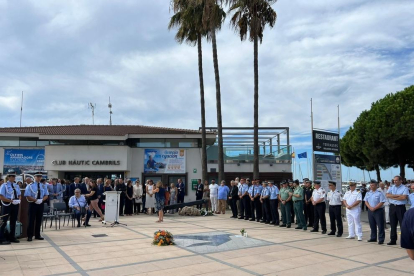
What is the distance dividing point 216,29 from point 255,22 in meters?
3.26

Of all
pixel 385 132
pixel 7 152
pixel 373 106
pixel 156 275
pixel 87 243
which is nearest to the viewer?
pixel 156 275

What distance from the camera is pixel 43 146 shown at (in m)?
25.8

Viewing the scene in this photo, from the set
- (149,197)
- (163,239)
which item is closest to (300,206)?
(163,239)

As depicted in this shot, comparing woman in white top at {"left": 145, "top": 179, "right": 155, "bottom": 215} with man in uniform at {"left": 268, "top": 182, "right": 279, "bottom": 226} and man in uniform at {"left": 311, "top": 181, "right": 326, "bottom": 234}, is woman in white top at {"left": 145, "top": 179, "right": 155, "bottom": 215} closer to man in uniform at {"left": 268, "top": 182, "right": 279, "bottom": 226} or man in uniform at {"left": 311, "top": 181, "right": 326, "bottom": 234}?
man in uniform at {"left": 268, "top": 182, "right": 279, "bottom": 226}

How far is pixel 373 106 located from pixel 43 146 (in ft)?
102

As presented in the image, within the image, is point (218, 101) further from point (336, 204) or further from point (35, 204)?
point (35, 204)

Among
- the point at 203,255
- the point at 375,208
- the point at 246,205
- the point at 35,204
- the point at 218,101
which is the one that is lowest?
the point at 203,255

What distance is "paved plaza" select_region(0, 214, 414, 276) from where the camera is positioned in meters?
6.80

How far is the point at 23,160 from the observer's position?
25438 millimetres

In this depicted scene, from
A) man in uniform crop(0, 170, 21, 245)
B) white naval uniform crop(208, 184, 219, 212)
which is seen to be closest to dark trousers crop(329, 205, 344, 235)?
white naval uniform crop(208, 184, 219, 212)

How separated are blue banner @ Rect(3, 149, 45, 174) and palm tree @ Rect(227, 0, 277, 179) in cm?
1566

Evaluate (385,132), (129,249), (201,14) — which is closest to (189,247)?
(129,249)

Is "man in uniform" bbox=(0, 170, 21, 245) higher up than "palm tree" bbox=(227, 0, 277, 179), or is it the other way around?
"palm tree" bbox=(227, 0, 277, 179)

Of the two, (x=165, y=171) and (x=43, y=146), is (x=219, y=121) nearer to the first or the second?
(x=165, y=171)
